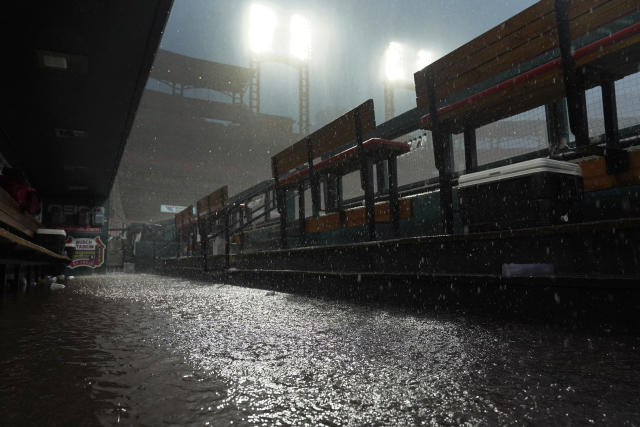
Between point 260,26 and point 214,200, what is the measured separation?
29452 mm

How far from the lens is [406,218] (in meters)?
3.49

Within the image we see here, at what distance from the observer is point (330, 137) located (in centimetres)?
380

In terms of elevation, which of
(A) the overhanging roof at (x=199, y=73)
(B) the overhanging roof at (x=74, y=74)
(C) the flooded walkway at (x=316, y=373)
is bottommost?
(C) the flooded walkway at (x=316, y=373)

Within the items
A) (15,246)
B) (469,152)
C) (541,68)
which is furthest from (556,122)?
(15,246)

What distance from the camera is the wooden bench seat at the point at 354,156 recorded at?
3.36 metres

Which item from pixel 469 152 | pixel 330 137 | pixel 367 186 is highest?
pixel 330 137

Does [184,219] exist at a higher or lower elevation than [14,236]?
higher

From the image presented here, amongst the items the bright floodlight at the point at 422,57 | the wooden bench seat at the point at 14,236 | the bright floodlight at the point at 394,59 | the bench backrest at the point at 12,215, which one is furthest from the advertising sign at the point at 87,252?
the bright floodlight at the point at 422,57

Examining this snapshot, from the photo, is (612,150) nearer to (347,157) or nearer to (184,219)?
(347,157)

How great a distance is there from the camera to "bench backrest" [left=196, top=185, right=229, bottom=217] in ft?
23.0

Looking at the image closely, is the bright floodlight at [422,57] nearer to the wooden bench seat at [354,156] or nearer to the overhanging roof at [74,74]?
the overhanging roof at [74,74]

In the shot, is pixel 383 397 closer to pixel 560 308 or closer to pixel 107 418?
pixel 107 418

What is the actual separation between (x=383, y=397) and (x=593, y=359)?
2.38 feet

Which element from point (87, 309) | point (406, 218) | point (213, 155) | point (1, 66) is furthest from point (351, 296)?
point (213, 155)
